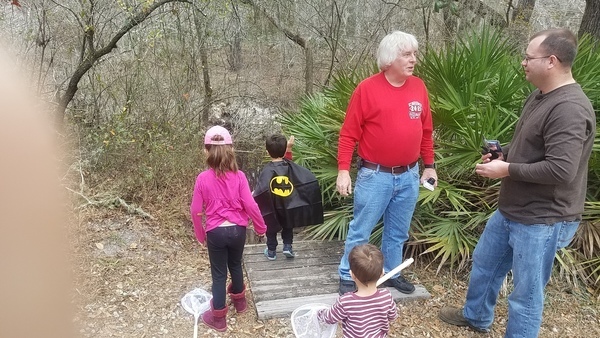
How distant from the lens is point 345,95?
16.1 ft

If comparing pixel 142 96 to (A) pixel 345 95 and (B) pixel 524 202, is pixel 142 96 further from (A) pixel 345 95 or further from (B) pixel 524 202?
(B) pixel 524 202

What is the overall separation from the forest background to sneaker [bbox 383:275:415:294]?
466 millimetres

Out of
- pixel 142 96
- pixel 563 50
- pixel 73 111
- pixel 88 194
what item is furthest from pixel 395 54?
pixel 73 111

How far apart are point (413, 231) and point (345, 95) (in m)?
1.56

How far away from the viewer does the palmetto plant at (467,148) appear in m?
4.07

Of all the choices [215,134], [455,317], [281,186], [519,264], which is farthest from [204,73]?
[519,264]

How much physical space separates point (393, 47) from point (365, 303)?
1679 mm

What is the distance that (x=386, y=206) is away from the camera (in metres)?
3.52

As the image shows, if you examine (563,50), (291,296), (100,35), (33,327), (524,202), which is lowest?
(291,296)

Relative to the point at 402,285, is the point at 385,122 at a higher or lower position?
higher

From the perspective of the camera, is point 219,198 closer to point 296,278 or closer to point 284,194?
point 284,194

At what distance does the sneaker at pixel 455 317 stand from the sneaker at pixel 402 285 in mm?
296

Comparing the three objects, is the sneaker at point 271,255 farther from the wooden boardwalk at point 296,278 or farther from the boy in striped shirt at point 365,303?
the boy in striped shirt at point 365,303

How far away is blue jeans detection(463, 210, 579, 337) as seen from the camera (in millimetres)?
2719
